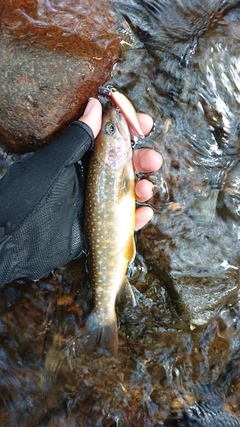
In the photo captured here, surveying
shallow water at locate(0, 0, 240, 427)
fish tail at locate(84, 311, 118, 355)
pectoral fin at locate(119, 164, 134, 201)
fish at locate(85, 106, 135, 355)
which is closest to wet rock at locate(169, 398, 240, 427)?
shallow water at locate(0, 0, 240, 427)

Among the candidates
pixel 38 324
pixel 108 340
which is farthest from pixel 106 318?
pixel 38 324

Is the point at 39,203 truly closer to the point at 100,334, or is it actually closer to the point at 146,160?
the point at 146,160

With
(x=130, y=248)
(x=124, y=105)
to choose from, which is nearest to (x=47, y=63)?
(x=124, y=105)

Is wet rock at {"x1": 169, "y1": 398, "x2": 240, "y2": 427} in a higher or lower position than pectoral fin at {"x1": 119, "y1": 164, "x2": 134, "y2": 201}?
lower

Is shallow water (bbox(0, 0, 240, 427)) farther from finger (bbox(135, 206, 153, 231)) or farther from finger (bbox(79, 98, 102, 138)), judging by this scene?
finger (bbox(79, 98, 102, 138))

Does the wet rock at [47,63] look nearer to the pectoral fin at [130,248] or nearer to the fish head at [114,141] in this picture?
the fish head at [114,141]

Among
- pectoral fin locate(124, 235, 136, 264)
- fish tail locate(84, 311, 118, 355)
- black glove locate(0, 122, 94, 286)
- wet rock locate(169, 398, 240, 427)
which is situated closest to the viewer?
black glove locate(0, 122, 94, 286)

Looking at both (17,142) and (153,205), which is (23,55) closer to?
(17,142)
